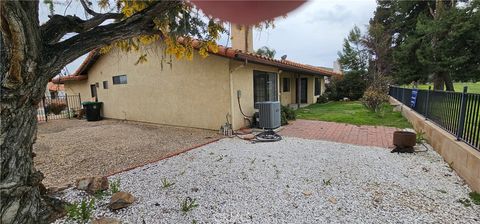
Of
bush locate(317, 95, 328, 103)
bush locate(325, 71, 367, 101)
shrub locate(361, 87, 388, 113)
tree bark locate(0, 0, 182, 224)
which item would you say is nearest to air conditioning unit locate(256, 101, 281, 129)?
tree bark locate(0, 0, 182, 224)

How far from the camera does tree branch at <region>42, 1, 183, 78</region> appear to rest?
7.25 feet

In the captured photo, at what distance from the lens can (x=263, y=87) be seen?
10.0 m

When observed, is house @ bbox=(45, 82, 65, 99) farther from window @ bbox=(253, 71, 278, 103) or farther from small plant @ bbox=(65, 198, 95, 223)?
window @ bbox=(253, 71, 278, 103)

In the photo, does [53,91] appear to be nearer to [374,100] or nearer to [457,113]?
[457,113]

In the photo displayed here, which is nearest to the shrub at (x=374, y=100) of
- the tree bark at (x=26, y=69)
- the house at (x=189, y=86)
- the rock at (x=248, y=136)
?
the house at (x=189, y=86)

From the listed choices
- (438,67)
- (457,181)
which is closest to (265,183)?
(457,181)

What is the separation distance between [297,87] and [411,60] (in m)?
10.1

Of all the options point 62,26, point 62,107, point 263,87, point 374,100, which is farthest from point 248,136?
point 62,107

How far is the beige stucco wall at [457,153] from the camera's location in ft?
12.2

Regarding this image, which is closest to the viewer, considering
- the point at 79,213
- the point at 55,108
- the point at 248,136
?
the point at 79,213

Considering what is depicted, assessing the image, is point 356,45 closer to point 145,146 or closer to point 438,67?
point 438,67

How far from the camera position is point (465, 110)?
453 centimetres

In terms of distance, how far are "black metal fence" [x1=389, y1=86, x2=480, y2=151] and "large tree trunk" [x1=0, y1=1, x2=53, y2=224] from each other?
5898 millimetres

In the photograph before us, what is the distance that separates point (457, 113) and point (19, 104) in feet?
22.5
